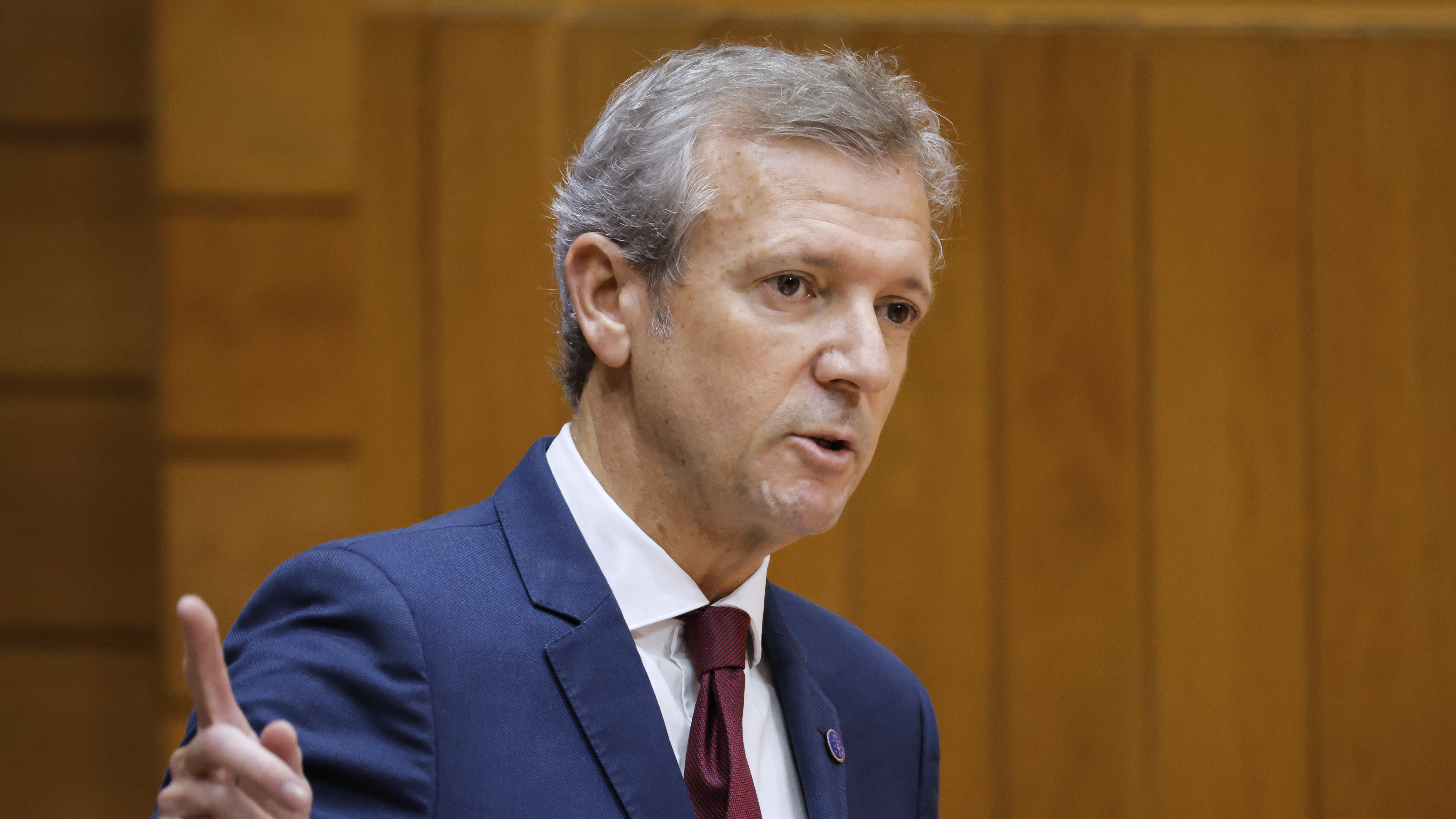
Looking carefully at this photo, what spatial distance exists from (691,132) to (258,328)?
175cm

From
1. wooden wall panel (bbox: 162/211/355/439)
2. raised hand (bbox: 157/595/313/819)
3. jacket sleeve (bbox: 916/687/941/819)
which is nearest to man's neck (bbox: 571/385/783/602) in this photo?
jacket sleeve (bbox: 916/687/941/819)

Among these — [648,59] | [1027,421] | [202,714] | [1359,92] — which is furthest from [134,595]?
[1359,92]

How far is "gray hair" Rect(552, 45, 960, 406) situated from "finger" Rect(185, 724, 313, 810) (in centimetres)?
59

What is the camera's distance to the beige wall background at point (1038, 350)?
9.03 ft

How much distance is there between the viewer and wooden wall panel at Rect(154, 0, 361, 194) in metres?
2.74

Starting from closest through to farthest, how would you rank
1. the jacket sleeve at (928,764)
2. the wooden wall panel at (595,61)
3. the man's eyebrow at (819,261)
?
the man's eyebrow at (819,261) < the jacket sleeve at (928,764) < the wooden wall panel at (595,61)

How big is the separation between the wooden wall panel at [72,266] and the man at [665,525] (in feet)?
6.60

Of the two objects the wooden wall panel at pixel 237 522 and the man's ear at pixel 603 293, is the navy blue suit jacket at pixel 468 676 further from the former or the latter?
the wooden wall panel at pixel 237 522

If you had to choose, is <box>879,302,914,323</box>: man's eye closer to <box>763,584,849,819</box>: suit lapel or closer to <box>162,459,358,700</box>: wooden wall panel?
<box>763,584,849,819</box>: suit lapel

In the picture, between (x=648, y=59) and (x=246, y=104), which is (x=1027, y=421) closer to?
(x=648, y=59)

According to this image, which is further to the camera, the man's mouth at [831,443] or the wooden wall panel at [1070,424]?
the wooden wall panel at [1070,424]

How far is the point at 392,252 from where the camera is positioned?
281 cm

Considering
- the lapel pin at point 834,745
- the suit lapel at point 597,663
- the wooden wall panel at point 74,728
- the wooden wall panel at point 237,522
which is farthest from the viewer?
the wooden wall panel at point 74,728

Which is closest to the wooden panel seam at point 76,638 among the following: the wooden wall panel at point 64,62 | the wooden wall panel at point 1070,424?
the wooden wall panel at point 64,62
